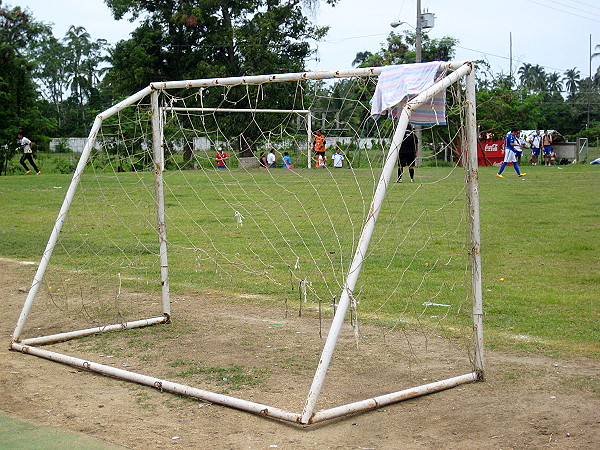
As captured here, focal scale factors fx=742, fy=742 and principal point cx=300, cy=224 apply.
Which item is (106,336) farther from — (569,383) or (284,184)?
(284,184)

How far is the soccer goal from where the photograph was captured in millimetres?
4965

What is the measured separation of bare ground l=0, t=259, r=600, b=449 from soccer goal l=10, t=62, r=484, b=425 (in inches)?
1.4

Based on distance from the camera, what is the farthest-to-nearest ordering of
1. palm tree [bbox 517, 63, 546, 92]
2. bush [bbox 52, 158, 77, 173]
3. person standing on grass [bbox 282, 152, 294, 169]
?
palm tree [bbox 517, 63, 546, 92] < bush [bbox 52, 158, 77, 173] < person standing on grass [bbox 282, 152, 294, 169]

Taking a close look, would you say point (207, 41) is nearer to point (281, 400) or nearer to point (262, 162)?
point (262, 162)

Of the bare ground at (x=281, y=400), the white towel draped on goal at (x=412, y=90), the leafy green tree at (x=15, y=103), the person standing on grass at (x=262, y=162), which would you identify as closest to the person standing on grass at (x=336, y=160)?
the person standing on grass at (x=262, y=162)

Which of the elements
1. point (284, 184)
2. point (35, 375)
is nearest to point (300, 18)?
point (284, 184)

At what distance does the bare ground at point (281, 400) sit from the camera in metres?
4.12

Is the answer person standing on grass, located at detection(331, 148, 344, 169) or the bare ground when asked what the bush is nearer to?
person standing on grass, located at detection(331, 148, 344, 169)

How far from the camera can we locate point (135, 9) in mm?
40500

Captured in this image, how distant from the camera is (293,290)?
8.05 metres

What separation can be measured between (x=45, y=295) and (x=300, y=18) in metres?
34.2

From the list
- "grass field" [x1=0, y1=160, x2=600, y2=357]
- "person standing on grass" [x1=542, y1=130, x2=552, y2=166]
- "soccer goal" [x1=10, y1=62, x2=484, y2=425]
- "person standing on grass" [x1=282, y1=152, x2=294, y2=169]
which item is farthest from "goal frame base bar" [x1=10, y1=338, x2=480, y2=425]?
"person standing on grass" [x1=542, y1=130, x2=552, y2=166]

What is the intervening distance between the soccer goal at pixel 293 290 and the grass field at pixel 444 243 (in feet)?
0.33

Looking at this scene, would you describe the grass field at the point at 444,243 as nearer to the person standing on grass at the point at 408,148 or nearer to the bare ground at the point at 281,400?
the person standing on grass at the point at 408,148
